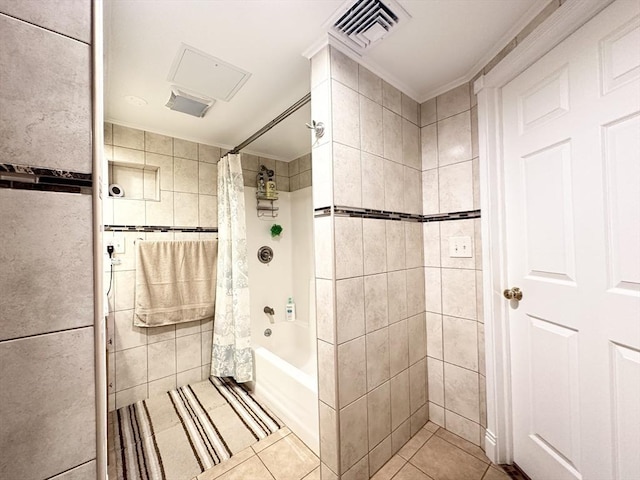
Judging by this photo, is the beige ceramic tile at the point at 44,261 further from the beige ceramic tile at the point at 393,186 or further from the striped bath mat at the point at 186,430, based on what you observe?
the striped bath mat at the point at 186,430

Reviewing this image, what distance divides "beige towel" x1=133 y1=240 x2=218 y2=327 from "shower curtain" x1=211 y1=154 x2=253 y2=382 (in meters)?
0.16

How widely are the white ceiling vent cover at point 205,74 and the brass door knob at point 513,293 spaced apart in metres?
1.86

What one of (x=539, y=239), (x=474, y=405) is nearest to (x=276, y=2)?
(x=539, y=239)

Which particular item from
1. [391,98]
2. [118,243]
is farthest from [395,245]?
[118,243]

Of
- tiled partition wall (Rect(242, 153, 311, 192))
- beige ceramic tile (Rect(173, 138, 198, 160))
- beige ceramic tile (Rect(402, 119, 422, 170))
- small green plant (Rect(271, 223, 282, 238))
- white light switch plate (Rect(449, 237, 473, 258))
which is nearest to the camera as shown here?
white light switch plate (Rect(449, 237, 473, 258))

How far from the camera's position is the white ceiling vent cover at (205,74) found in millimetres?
1329

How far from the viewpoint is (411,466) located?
140 centimetres

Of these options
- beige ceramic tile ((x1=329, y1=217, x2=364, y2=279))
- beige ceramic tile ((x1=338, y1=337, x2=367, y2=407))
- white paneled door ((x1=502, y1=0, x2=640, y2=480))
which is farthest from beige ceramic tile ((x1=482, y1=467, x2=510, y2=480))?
beige ceramic tile ((x1=329, y1=217, x2=364, y2=279))

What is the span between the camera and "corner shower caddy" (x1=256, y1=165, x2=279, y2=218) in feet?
8.69

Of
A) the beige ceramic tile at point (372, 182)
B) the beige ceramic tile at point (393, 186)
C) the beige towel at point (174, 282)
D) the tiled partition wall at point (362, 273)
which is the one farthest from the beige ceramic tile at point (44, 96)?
the beige towel at point (174, 282)

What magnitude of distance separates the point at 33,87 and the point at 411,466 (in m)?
2.06

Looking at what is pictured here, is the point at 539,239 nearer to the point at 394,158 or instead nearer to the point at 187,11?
the point at 394,158

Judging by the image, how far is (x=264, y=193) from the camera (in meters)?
2.67

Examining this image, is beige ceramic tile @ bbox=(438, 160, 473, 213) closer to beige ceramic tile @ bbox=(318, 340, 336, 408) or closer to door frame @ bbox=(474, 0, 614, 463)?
door frame @ bbox=(474, 0, 614, 463)
